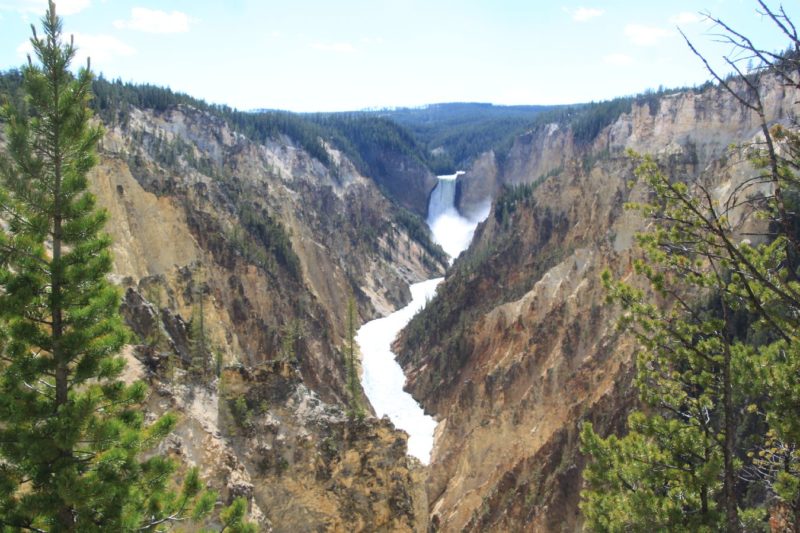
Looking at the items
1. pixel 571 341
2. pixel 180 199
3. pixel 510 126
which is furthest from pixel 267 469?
pixel 510 126

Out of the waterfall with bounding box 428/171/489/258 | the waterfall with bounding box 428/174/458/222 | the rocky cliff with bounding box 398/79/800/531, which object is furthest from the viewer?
the waterfall with bounding box 428/174/458/222

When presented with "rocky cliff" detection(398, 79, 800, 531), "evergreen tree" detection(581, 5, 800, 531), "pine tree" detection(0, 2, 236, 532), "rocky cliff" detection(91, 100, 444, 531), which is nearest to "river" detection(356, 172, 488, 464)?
"rocky cliff" detection(398, 79, 800, 531)

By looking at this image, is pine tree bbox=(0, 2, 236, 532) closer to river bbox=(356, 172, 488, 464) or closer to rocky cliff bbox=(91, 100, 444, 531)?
rocky cliff bbox=(91, 100, 444, 531)

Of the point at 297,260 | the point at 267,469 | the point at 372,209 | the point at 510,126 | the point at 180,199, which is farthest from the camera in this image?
the point at 510,126

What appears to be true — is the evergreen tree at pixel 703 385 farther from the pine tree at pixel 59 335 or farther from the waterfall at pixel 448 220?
the waterfall at pixel 448 220

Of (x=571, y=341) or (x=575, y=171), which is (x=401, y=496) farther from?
(x=575, y=171)

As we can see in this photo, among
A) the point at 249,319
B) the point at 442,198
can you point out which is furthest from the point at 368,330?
the point at 442,198
